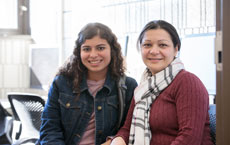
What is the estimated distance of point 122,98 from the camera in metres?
1.31

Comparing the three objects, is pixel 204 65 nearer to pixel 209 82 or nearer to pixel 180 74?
pixel 209 82

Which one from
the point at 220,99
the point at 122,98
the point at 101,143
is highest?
the point at 220,99

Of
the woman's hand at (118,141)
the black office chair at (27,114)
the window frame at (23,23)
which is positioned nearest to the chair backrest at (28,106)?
the black office chair at (27,114)

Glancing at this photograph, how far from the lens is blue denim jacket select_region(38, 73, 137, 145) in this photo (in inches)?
50.2

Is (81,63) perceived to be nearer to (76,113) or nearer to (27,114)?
(76,113)

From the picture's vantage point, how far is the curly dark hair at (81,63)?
132 centimetres

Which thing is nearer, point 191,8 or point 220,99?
point 220,99

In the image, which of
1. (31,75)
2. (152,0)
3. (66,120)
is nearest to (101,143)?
(66,120)

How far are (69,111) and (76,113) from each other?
0.11ft

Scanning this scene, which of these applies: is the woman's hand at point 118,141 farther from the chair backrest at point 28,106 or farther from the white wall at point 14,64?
the white wall at point 14,64

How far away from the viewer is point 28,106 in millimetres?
1777

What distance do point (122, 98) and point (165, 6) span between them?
1.06m

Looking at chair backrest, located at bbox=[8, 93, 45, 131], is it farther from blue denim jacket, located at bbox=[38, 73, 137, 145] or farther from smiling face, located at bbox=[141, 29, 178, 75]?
smiling face, located at bbox=[141, 29, 178, 75]

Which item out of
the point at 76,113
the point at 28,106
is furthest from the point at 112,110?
the point at 28,106
